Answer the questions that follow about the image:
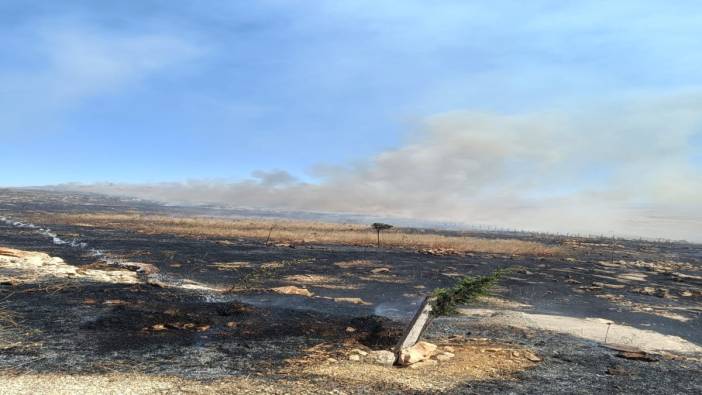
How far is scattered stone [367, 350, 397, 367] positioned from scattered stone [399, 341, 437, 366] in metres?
0.30

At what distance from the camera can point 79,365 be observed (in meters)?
10.6

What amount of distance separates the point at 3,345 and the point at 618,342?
1768 cm

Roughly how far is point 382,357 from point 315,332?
3256 millimetres

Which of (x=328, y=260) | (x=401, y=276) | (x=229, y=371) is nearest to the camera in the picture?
(x=229, y=371)

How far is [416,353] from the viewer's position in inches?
462

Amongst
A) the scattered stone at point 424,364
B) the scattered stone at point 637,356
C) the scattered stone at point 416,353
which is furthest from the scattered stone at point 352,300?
the scattered stone at point 637,356

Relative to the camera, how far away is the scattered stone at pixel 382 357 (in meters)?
11.6

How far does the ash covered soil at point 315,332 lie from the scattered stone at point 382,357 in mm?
508

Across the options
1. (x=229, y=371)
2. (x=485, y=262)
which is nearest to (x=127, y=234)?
(x=485, y=262)

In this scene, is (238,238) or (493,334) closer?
(493,334)

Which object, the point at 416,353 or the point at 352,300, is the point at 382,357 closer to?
the point at 416,353

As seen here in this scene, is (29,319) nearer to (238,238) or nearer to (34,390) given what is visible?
(34,390)

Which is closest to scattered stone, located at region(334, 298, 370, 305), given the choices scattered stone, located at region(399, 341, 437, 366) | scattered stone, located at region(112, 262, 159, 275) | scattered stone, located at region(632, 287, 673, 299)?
scattered stone, located at region(399, 341, 437, 366)

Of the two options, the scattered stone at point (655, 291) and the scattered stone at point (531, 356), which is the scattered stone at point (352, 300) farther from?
the scattered stone at point (655, 291)
